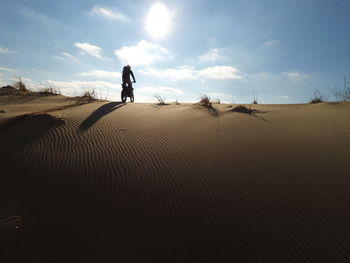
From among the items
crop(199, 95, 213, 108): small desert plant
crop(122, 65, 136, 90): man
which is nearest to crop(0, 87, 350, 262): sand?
crop(199, 95, 213, 108): small desert plant

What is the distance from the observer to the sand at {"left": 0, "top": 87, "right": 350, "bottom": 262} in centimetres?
163

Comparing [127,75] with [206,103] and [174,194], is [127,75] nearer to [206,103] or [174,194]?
[206,103]

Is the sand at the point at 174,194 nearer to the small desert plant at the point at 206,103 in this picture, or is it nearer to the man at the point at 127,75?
the small desert plant at the point at 206,103

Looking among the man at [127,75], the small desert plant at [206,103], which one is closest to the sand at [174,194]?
the small desert plant at [206,103]

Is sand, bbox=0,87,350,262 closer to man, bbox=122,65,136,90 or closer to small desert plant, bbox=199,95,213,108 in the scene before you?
small desert plant, bbox=199,95,213,108

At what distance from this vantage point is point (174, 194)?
2135 millimetres

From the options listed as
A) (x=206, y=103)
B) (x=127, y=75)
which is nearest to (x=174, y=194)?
(x=206, y=103)

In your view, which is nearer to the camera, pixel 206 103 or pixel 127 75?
pixel 206 103

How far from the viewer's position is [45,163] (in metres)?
2.64

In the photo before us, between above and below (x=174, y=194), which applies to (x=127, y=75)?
above

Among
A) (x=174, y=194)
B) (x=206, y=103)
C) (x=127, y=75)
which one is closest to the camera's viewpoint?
(x=174, y=194)

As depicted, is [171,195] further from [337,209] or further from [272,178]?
[337,209]

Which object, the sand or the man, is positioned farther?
the man

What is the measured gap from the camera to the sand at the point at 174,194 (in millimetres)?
1628
